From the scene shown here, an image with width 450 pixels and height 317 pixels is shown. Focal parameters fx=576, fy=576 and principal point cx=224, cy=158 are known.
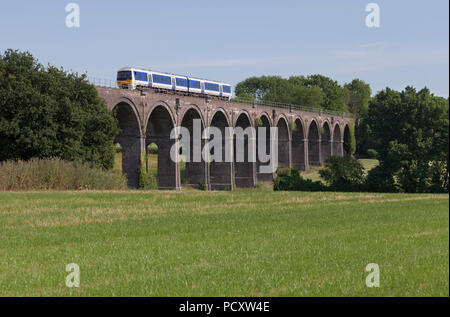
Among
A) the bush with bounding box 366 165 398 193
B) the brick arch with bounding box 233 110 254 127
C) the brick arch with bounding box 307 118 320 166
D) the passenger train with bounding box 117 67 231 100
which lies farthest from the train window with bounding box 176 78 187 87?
the brick arch with bounding box 307 118 320 166

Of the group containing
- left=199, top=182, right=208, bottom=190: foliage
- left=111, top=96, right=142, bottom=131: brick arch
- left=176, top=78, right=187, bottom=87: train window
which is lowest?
left=199, top=182, right=208, bottom=190: foliage

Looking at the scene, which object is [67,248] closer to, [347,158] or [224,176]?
[347,158]

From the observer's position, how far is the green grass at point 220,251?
7590 millimetres

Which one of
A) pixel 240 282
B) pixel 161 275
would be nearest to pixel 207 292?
pixel 240 282

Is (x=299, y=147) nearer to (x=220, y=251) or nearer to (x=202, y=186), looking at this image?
(x=202, y=186)

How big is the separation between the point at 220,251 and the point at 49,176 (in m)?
19.8

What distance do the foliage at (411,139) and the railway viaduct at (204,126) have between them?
17.0 meters

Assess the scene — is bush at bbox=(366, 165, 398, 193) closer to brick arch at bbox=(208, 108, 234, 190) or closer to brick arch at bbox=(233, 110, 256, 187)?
brick arch at bbox=(208, 108, 234, 190)

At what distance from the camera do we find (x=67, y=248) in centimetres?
1123

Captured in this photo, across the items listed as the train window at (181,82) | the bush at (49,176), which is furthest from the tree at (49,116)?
the train window at (181,82)

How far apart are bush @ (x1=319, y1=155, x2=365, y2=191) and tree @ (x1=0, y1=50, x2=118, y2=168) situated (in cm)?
1683

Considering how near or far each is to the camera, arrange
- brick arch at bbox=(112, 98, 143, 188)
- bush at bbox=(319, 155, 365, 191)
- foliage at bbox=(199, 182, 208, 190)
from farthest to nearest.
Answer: foliage at bbox=(199, 182, 208, 190), brick arch at bbox=(112, 98, 143, 188), bush at bbox=(319, 155, 365, 191)

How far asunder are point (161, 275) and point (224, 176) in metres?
51.4

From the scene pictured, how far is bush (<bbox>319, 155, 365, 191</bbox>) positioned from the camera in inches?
1706
